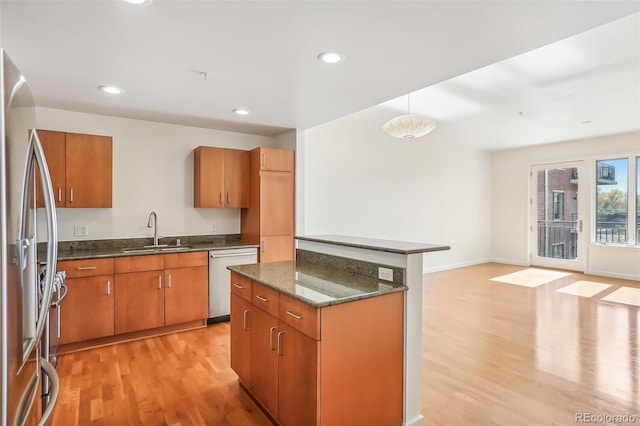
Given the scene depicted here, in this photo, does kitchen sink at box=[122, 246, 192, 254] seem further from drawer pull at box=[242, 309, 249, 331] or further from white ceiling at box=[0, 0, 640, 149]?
drawer pull at box=[242, 309, 249, 331]

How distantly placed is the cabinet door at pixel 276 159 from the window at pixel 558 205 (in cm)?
609

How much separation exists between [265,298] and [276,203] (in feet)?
7.93

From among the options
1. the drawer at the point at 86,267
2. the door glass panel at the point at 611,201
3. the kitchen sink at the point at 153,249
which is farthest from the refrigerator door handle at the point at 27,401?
the door glass panel at the point at 611,201

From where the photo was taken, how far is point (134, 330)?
362cm

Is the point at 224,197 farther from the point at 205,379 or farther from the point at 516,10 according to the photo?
the point at 516,10

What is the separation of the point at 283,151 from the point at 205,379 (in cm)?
282

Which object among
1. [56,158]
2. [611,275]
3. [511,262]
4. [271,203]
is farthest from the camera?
[511,262]

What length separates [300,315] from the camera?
6.19 feet

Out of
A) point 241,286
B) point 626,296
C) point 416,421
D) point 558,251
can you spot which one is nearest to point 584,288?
point 626,296

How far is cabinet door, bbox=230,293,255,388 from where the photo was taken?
2.47 meters

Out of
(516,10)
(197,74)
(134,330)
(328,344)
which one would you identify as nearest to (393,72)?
(516,10)

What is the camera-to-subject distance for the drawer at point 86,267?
328cm

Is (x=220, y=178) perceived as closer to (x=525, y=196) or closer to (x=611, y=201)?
(x=525, y=196)

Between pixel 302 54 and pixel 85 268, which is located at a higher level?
pixel 302 54
